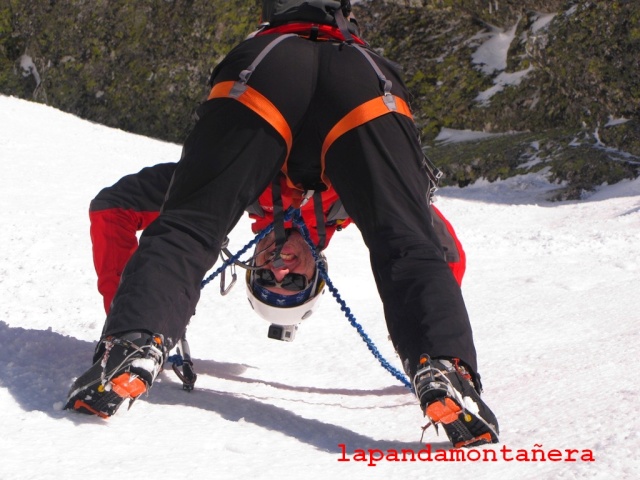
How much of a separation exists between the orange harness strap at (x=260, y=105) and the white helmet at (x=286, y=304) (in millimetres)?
676

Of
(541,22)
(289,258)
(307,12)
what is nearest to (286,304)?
(289,258)

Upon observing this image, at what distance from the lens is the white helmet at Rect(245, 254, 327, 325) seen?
255 cm

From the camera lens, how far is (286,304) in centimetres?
255

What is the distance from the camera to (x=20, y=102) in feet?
25.2

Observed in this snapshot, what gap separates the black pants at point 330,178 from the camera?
1.81 m

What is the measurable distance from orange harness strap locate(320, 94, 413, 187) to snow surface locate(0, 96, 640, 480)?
2.29 ft

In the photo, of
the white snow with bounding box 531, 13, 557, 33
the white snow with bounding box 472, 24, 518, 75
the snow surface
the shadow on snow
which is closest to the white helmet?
the snow surface

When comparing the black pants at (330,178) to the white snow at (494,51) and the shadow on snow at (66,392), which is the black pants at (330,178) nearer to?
the shadow on snow at (66,392)

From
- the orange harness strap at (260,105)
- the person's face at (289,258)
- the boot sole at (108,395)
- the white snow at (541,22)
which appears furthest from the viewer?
the white snow at (541,22)

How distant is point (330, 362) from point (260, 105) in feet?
4.10

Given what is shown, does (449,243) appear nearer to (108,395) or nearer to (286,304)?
(286,304)

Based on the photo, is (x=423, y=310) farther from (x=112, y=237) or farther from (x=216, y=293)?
(x=216, y=293)

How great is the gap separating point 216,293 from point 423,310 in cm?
215

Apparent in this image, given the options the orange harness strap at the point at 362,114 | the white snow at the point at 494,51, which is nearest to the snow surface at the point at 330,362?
the orange harness strap at the point at 362,114
